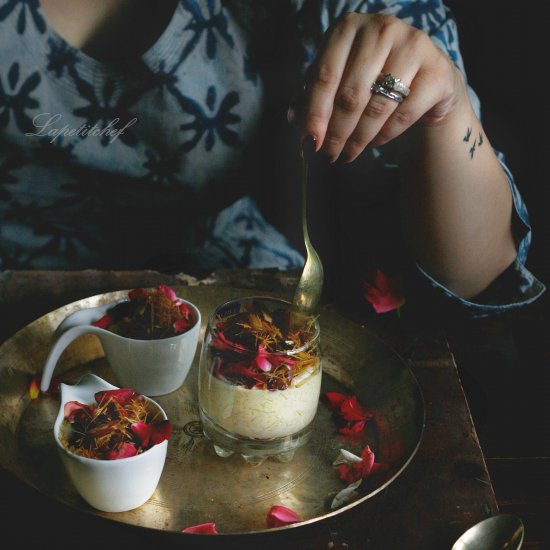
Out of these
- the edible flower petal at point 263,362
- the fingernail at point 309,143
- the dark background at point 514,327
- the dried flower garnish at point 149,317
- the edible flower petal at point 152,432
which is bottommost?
the dark background at point 514,327

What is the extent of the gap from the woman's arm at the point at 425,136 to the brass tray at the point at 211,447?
0.66 ft

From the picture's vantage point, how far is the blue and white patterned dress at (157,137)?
0.83m

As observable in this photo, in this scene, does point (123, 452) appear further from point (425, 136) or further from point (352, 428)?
point (425, 136)

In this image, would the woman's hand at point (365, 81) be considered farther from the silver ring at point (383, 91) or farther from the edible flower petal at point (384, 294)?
the edible flower petal at point (384, 294)

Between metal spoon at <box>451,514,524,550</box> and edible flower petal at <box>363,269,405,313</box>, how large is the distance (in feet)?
1.14

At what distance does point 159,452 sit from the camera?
1.63 feet

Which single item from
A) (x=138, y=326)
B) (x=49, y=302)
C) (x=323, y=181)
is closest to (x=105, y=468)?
(x=138, y=326)

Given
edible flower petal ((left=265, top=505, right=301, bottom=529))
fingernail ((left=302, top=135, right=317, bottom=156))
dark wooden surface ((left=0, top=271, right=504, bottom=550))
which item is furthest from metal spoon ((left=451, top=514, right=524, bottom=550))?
fingernail ((left=302, top=135, right=317, bottom=156))

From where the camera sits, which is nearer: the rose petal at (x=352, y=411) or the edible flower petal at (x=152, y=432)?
the edible flower petal at (x=152, y=432)

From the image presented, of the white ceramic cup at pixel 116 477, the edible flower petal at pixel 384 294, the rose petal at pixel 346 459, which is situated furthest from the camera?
the edible flower petal at pixel 384 294

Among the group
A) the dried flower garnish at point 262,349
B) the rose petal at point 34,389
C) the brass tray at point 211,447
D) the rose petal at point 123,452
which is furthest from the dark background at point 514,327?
the rose petal at point 34,389

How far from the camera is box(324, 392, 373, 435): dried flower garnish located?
62cm

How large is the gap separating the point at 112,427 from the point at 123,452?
3 cm

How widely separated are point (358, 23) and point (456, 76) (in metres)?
0.16
